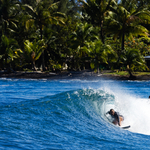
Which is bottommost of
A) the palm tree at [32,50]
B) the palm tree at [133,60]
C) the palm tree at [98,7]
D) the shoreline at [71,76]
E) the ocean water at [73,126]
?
the ocean water at [73,126]

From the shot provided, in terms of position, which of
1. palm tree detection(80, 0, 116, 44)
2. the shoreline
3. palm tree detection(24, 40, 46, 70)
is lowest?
the shoreline

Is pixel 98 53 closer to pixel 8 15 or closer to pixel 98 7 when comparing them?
pixel 98 7

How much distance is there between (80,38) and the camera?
31.6m

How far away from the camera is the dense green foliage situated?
95.6 ft

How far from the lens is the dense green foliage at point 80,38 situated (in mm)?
29125

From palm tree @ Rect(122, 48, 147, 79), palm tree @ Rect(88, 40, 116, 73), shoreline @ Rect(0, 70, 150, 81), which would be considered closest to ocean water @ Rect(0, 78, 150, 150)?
shoreline @ Rect(0, 70, 150, 81)

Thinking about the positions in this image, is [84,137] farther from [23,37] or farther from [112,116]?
[23,37]

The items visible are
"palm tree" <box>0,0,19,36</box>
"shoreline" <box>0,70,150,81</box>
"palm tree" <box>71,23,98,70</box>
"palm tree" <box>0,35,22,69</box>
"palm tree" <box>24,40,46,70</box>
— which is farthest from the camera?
"palm tree" <box>0,0,19,36</box>

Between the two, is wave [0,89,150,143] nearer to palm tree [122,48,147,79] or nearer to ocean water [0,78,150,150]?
ocean water [0,78,150,150]

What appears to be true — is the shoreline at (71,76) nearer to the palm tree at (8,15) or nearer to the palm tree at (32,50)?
the palm tree at (32,50)

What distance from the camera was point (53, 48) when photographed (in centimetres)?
3400

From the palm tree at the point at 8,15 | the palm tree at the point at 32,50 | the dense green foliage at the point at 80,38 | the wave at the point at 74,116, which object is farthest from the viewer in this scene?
the palm tree at the point at 8,15

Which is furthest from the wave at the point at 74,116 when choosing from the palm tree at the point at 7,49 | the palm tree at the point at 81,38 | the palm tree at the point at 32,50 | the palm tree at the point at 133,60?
the palm tree at the point at 7,49

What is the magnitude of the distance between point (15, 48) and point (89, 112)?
2370 cm
